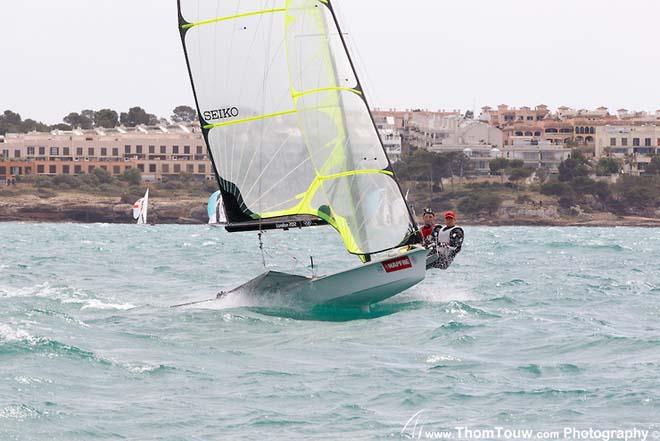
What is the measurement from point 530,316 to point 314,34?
573cm

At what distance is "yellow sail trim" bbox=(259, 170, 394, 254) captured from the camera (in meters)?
21.2

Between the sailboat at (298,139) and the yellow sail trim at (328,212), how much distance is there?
2 cm

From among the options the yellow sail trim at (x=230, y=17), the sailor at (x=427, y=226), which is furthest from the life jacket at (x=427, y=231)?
the yellow sail trim at (x=230, y=17)

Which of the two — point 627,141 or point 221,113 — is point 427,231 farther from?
point 627,141

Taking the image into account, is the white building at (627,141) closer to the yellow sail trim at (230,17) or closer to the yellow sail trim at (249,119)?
the yellow sail trim at (249,119)

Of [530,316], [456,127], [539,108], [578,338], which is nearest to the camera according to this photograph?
[578,338]

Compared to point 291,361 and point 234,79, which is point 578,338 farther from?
point 234,79

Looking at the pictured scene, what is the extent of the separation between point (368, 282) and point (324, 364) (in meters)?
4.51

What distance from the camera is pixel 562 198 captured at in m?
132

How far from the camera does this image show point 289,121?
72.6 ft

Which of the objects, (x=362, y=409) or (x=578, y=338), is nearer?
(x=362, y=409)

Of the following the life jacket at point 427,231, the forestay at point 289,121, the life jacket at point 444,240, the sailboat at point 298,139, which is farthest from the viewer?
the life jacket at point 427,231

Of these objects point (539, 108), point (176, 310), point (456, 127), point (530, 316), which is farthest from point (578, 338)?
point (539, 108)

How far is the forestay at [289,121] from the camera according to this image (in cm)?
2125
